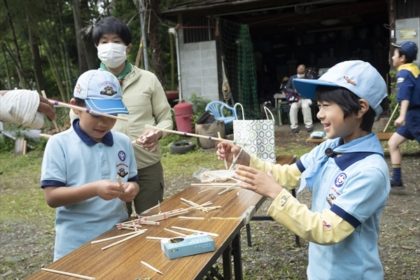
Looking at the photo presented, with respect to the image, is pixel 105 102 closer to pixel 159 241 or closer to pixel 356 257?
pixel 159 241

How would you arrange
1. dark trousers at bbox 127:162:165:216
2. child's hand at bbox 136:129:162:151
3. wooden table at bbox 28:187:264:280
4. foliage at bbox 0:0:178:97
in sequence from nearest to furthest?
wooden table at bbox 28:187:264:280, child's hand at bbox 136:129:162:151, dark trousers at bbox 127:162:165:216, foliage at bbox 0:0:178:97

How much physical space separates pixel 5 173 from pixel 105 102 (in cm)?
906

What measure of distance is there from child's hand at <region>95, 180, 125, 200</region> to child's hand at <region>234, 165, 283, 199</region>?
588mm

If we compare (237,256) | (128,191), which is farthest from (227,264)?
(128,191)

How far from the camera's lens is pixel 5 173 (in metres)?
10.3

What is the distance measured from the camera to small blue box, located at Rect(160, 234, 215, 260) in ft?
6.01

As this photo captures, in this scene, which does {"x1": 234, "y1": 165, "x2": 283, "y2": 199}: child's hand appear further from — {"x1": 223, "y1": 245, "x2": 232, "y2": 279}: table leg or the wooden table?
{"x1": 223, "y1": 245, "x2": 232, "y2": 279}: table leg

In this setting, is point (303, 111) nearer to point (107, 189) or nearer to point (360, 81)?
point (360, 81)

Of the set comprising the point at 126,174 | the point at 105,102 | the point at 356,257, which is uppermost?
the point at 105,102

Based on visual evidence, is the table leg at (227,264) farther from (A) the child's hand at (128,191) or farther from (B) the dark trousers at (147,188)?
(B) the dark trousers at (147,188)

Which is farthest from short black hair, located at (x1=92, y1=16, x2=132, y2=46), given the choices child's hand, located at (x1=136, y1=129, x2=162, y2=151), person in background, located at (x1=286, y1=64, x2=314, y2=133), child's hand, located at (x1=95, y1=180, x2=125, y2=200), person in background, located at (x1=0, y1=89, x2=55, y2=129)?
person in background, located at (x1=286, y1=64, x2=314, y2=133)

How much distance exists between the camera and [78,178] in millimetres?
2291

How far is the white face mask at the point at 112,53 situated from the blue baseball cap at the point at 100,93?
2.57ft

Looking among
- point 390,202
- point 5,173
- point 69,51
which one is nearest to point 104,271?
point 390,202
